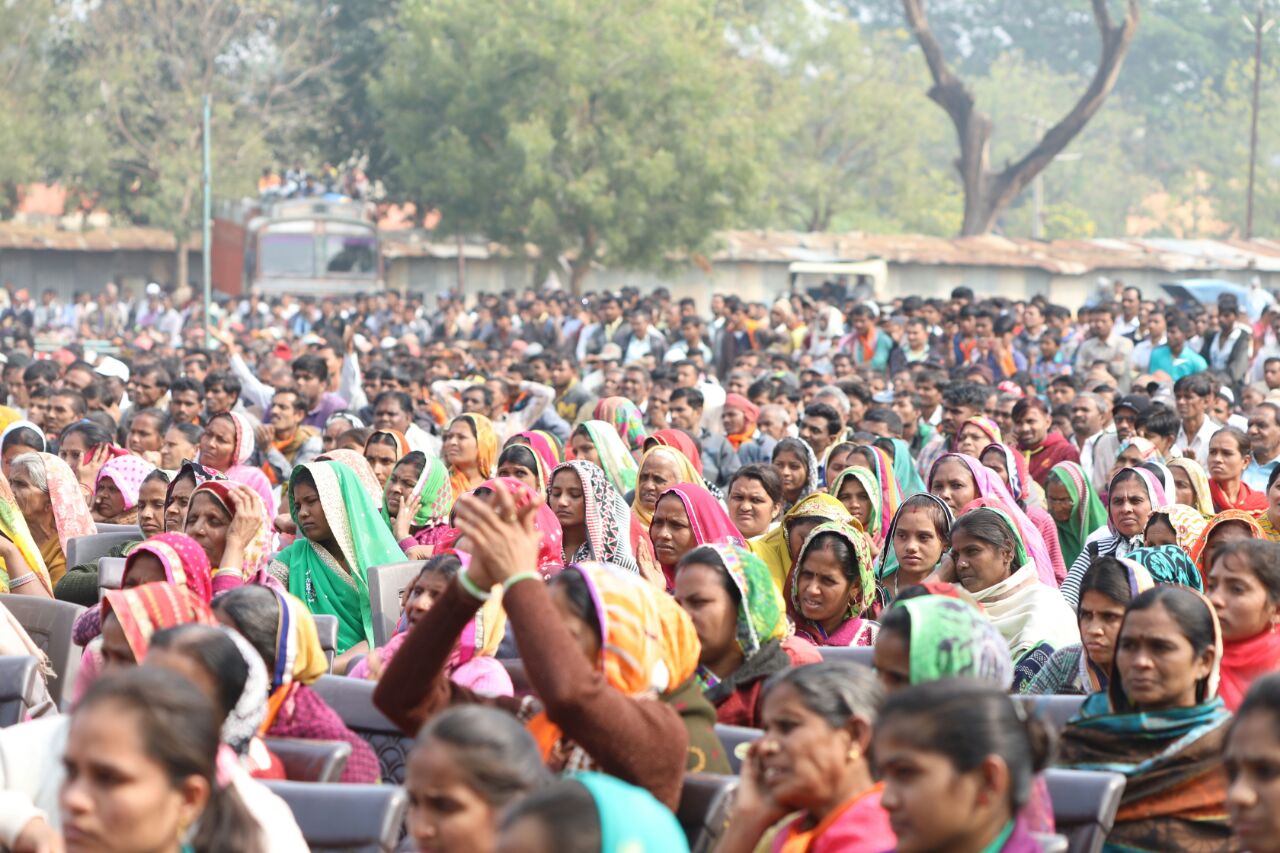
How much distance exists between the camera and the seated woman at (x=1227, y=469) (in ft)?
28.6

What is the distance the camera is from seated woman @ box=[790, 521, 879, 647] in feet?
19.0

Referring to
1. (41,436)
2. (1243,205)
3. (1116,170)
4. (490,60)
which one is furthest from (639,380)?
(1116,170)

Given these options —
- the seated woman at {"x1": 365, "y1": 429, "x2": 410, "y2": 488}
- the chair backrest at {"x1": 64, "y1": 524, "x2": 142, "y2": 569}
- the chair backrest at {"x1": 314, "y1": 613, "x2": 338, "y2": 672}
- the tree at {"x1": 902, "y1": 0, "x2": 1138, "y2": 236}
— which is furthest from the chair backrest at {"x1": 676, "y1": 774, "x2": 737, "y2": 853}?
the tree at {"x1": 902, "y1": 0, "x2": 1138, "y2": 236}

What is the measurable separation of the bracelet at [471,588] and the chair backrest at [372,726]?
1.11 meters

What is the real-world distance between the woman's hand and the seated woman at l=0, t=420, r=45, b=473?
5.61m

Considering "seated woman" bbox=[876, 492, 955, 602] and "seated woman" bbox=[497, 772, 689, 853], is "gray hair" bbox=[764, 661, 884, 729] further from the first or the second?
"seated woman" bbox=[876, 492, 955, 602]

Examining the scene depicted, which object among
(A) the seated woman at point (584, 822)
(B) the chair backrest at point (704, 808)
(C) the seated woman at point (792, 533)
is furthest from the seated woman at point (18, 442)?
(A) the seated woman at point (584, 822)

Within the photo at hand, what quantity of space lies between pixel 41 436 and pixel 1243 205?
51986mm

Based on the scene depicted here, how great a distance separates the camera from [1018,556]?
6121mm

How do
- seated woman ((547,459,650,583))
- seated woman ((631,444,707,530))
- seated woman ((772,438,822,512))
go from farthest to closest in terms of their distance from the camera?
seated woman ((772,438,822,512)) → seated woman ((631,444,707,530)) → seated woman ((547,459,650,583))

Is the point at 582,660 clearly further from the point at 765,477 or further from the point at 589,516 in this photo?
the point at 765,477

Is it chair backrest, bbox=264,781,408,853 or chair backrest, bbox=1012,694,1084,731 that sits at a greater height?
chair backrest, bbox=1012,694,1084,731

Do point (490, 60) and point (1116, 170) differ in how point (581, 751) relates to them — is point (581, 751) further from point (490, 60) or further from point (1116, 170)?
point (1116, 170)

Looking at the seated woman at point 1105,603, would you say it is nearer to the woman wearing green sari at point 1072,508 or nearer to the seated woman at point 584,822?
the seated woman at point 584,822
